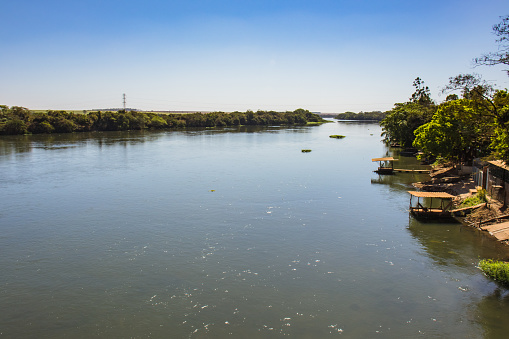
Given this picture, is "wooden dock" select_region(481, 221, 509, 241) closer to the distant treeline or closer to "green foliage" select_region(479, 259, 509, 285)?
"green foliage" select_region(479, 259, 509, 285)

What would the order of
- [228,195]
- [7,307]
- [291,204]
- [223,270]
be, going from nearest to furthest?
[7,307]
[223,270]
[291,204]
[228,195]

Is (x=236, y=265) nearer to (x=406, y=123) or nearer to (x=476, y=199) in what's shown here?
(x=476, y=199)

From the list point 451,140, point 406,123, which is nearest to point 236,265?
point 451,140

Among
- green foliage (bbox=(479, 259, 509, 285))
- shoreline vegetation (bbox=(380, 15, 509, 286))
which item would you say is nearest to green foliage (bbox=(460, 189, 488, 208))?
shoreline vegetation (bbox=(380, 15, 509, 286))

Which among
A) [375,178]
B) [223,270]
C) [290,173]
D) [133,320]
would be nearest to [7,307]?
[133,320]

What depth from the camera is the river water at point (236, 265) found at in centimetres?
1656

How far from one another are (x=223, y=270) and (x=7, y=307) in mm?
10743

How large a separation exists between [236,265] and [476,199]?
74.3ft

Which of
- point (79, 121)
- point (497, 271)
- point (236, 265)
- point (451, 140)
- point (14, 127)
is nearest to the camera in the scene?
point (497, 271)

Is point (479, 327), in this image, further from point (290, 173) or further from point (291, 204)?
point (290, 173)

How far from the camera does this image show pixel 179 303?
18109 mm

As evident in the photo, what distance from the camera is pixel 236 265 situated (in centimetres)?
2219

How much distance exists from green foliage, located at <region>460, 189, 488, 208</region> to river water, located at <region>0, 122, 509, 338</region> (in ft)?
15.8

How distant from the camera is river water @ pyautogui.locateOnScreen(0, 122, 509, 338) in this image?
54.3 ft
